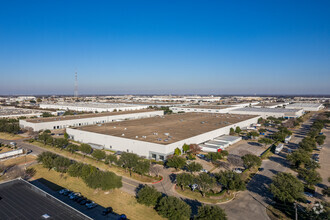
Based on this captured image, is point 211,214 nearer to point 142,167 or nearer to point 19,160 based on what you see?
point 142,167

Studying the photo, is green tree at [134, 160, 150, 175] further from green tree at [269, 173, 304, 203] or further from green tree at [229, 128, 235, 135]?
green tree at [229, 128, 235, 135]

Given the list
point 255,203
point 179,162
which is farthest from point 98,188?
point 255,203

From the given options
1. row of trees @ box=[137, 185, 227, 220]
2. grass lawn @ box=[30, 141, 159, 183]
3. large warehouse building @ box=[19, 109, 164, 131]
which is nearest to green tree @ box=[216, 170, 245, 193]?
row of trees @ box=[137, 185, 227, 220]

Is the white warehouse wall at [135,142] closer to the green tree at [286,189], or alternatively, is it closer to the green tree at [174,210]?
the green tree at [174,210]

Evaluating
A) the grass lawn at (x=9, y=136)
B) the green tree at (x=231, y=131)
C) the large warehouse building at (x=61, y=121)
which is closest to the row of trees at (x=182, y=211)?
the green tree at (x=231, y=131)

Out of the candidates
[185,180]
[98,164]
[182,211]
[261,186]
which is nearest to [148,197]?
[182,211]
